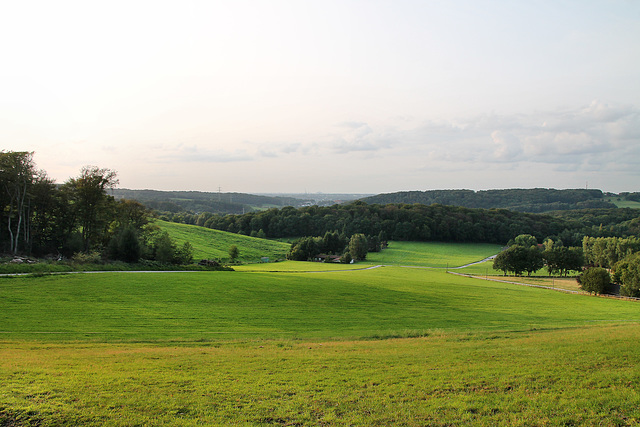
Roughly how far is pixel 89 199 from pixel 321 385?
49.1 m

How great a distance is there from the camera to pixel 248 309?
27.4 m

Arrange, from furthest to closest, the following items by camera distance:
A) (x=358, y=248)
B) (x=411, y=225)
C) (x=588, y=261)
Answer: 1. (x=411, y=225)
2. (x=588, y=261)
3. (x=358, y=248)

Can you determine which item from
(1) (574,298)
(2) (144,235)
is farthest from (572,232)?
(2) (144,235)

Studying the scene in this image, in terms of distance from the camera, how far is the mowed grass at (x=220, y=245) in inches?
3213

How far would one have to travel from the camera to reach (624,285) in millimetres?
48688

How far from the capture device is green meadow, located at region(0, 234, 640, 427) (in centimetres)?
900

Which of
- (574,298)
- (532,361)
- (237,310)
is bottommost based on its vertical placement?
(574,298)

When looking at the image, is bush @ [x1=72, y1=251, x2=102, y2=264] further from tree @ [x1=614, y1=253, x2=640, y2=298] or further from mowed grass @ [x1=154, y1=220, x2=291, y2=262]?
tree @ [x1=614, y1=253, x2=640, y2=298]

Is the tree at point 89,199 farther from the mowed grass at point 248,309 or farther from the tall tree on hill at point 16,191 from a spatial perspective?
the mowed grass at point 248,309

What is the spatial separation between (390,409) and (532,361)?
24.0 ft

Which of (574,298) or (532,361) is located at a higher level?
(532,361)

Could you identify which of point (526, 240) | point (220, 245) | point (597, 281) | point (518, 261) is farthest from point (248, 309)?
point (526, 240)

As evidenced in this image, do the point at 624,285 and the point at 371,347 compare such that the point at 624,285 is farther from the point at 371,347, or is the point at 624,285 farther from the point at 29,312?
the point at 29,312

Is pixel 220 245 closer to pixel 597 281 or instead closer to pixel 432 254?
pixel 432 254
